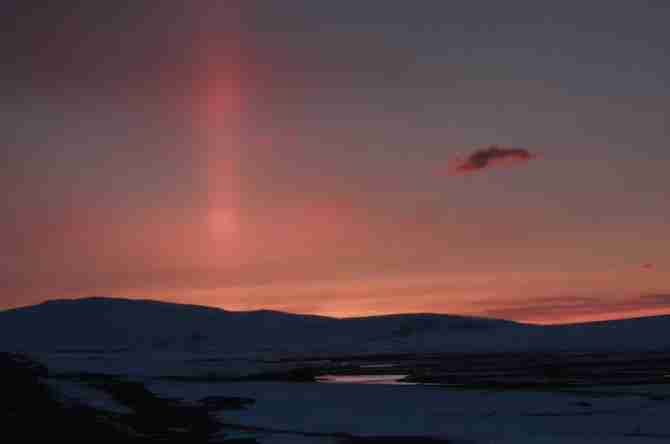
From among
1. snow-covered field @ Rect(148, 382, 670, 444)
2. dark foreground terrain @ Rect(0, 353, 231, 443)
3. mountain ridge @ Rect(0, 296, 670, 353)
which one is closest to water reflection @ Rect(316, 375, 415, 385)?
snow-covered field @ Rect(148, 382, 670, 444)

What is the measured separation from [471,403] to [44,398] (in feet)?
50.6

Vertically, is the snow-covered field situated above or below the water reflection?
below

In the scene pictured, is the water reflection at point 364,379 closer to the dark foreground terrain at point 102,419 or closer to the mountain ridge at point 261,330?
the dark foreground terrain at point 102,419

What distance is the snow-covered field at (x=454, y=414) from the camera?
22.2 metres

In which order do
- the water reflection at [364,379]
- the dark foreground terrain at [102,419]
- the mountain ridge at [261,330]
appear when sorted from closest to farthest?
the dark foreground terrain at [102,419] < the water reflection at [364,379] < the mountain ridge at [261,330]

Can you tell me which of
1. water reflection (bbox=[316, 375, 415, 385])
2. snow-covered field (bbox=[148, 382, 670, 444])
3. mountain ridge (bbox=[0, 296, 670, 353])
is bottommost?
snow-covered field (bbox=[148, 382, 670, 444])

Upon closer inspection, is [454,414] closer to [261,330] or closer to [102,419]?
[102,419]

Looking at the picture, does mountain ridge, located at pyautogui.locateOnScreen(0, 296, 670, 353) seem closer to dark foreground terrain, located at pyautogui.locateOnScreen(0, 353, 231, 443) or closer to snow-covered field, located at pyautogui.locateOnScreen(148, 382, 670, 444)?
snow-covered field, located at pyautogui.locateOnScreen(148, 382, 670, 444)

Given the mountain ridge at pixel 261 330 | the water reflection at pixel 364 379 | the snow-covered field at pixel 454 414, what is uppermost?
the mountain ridge at pixel 261 330

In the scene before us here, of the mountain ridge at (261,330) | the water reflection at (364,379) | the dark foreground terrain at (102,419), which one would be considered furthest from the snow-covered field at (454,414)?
the mountain ridge at (261,330)

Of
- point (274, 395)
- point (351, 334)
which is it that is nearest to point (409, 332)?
point (351, 334)

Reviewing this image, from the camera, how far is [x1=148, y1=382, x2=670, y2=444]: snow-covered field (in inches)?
875

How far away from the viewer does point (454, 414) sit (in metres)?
26.8

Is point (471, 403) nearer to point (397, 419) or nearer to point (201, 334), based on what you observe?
point (397, 419)
